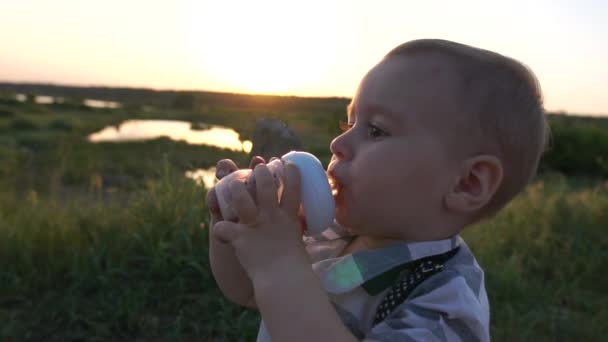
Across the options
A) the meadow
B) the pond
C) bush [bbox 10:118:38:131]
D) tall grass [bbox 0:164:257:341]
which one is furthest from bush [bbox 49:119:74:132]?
tall grass [bbox 0:164:257:341]

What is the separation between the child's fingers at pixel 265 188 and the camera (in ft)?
3.52

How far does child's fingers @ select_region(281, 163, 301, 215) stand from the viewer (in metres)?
1.12

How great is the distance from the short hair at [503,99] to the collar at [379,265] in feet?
0.59

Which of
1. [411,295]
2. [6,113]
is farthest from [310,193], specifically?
[6,113]

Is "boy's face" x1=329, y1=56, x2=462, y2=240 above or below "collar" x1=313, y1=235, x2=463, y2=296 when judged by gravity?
above

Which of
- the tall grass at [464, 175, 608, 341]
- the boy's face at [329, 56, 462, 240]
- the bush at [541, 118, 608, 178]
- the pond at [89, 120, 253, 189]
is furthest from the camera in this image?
the bush at [541, 118, 608, 178]

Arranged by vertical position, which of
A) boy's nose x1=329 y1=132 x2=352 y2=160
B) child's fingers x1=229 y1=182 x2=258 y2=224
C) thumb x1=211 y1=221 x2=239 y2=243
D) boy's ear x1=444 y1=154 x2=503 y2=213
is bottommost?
thumb x1=211 y1=221 x2=239 y2=243

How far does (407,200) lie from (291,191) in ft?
0.77

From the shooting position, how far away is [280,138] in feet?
7.48

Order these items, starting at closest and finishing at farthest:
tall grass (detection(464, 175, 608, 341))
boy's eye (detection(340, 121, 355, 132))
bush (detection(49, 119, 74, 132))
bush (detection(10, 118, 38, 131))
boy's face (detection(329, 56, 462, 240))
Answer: boy's face (detection(329, 56, 462, 240)), boy's eye (detection(340, 121, 355, 132)), tall grass (detection(464, 175, 608, 341)), bush (detection(10, 118, 38, 131)), bush (detection(49, 119, 74, 132))

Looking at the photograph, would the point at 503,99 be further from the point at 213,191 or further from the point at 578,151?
the point at 578,151

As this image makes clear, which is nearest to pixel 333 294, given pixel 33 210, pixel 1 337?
pixel 1 337

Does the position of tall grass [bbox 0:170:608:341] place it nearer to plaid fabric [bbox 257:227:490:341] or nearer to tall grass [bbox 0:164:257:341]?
tall grass [bbox 0:164:257:341]

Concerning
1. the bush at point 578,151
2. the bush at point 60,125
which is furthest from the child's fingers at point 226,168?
the bush at point 60,125
